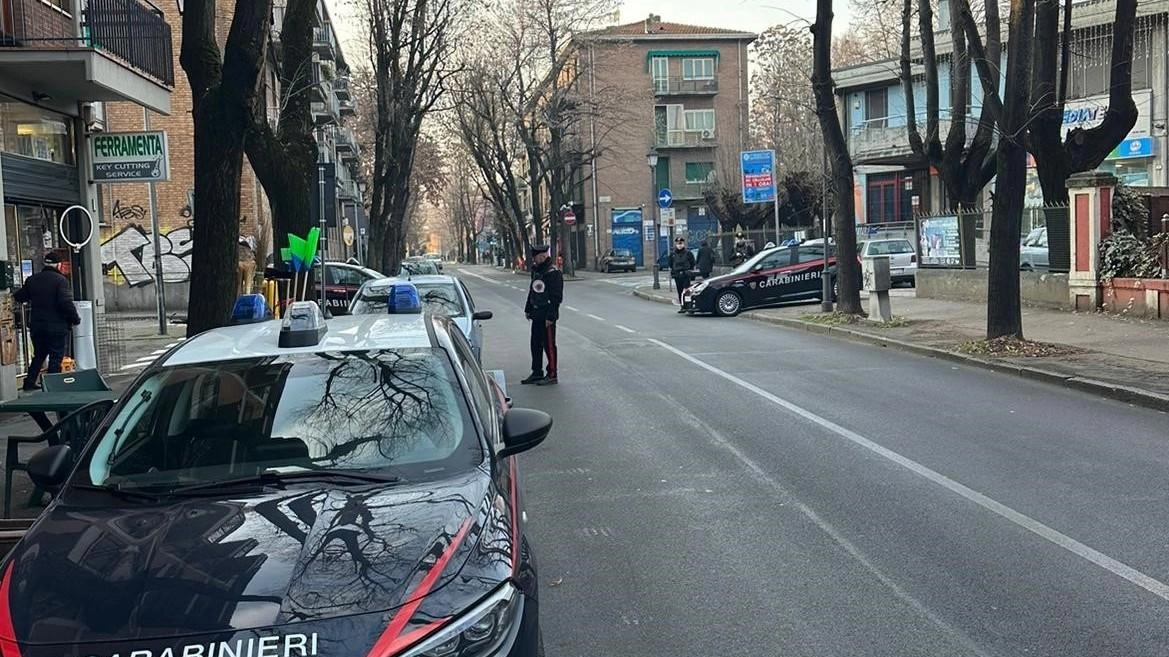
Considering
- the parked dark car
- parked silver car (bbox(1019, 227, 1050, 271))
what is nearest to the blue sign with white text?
parked silver car (bbox(1019, 227, 1050, 271))

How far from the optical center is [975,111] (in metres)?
36.9

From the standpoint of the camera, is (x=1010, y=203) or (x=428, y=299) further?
(x=1010, y=203)

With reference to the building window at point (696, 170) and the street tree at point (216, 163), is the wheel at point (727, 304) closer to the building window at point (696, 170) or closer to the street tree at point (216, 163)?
the street tree at point (216, 163)

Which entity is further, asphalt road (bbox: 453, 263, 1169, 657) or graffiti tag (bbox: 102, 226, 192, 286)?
graffiti tag (bbox: 102, 226, 192, 286)

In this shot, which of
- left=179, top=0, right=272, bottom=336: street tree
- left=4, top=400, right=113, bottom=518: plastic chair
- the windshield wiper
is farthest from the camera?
left=179, top=0, right=272, bottom=336: street tree

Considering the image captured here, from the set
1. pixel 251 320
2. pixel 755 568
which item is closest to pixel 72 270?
pixel 251 320

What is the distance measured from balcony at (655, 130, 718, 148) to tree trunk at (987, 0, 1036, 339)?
54.3 metres

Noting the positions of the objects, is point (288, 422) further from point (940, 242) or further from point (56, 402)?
point (940, 242)

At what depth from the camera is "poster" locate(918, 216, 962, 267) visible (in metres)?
24.3

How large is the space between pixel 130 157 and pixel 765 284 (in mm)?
14934

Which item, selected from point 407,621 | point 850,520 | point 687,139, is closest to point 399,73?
point 850,520

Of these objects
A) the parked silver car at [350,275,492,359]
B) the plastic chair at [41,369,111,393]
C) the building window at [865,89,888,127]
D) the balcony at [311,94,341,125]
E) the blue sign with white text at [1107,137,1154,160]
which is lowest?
the plastic chair at [41,369,111,393]

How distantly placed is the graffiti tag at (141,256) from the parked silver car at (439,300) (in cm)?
2087

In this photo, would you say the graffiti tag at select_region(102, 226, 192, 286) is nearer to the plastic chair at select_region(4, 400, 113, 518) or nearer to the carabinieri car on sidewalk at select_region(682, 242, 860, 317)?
the carabinieri car on sidewalk at select_region(682, 242, 860, 317)
